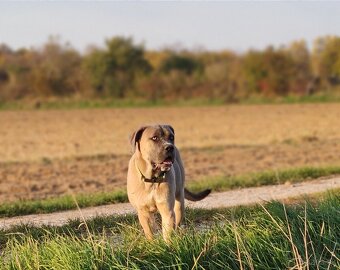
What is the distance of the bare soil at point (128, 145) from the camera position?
20.9 metres

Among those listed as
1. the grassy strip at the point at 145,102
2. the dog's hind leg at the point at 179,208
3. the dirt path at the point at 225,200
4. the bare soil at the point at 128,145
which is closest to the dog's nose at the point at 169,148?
the dog's hind leg at the point at 179,208

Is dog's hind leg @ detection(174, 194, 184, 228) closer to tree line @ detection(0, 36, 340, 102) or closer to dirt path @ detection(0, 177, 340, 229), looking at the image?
dirt path @ detection(0, 177, 340, 229)

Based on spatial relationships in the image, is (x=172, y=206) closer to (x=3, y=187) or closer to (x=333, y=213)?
(x=333, y=213)

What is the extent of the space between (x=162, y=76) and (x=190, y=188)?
201 ft

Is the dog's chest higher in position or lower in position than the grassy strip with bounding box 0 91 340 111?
higher

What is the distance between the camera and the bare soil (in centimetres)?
2088

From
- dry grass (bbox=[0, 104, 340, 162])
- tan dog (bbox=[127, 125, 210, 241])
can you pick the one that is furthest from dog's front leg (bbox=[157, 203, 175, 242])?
dry grass (bbox=[0, 104, 340, 162])

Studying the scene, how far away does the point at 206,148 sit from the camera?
30.0 metres

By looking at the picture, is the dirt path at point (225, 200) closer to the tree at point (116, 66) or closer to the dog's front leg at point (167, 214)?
the dog's front leg at point (167, 214)

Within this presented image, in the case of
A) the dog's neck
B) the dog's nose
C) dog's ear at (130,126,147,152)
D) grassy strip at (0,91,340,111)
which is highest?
dog's ear at (130,126,147,152)

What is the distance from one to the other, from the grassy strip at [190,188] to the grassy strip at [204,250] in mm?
4713

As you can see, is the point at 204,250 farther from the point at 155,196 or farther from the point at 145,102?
the point at 145,102

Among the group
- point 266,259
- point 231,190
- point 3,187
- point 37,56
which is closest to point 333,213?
Answer: point 266,259

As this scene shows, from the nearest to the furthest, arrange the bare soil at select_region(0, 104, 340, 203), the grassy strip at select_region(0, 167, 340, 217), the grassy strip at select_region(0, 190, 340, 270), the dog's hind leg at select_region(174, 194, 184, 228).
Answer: the grassy strip at select_region(0, 190, 340, 270) → the dog's hind leg at select_region(174, 194, 184, 228) → the grassy strip at select_region(0, 167, 340, 217) → the bare soil at select_region(0, 104, 340, 203)
